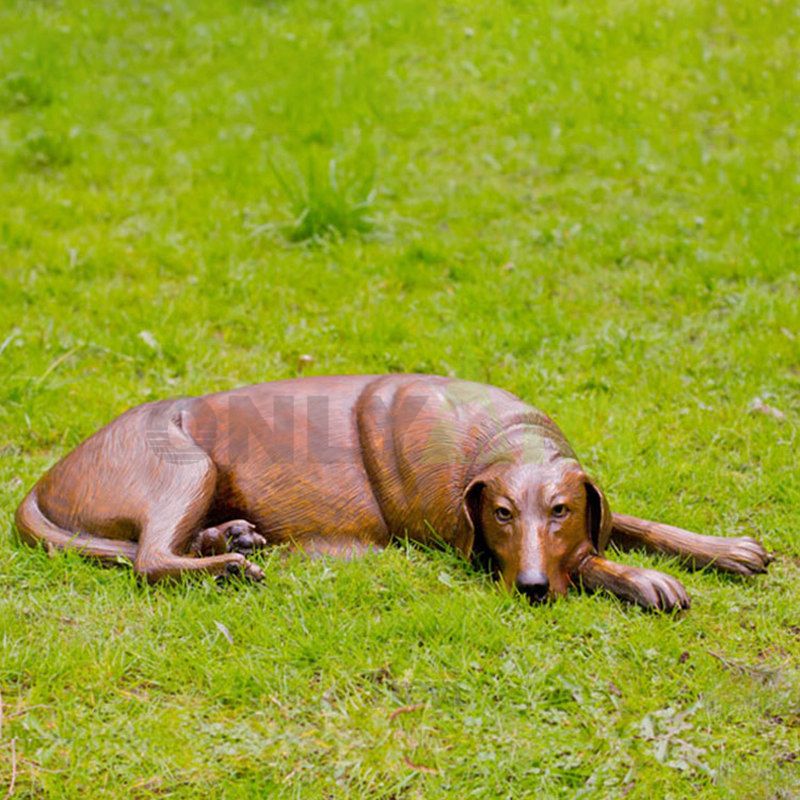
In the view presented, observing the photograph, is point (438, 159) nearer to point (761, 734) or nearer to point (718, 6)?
point (718, 6)

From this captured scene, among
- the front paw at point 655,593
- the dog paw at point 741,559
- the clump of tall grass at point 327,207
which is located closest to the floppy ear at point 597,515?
the front paw at point 655,593

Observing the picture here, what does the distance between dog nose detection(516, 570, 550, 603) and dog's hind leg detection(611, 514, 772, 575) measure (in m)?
0.64

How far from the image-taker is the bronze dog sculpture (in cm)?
413

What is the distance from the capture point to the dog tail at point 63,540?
4.32 m

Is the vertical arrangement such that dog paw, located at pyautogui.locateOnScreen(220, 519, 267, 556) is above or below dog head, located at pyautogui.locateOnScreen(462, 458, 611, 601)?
below

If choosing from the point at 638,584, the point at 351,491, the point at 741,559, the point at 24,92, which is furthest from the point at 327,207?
the point at 638,584

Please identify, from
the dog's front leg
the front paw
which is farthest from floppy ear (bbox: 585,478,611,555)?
the front paw

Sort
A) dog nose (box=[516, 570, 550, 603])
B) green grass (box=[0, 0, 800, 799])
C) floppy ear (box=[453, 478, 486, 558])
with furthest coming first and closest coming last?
floppy ear (box=[453, 478, 486, 558]) < dog nose (box=[516, 570, 550, 603]) < green grass (box=[0, 0, 800, 799])

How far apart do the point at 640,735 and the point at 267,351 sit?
378 centimetres

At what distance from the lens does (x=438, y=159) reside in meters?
9.20

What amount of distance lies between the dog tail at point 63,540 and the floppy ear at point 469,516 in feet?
4.05

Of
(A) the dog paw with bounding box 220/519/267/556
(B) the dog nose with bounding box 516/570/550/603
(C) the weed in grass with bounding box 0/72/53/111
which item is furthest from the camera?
(C) the weed in grass with bounding box 0/72/53/111

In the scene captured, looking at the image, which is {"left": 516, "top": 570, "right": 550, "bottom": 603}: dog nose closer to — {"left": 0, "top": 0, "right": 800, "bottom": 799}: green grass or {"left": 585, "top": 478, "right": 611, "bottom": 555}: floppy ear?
{"left": 0, "top": 0, "right": 800, "bottom": 799}: green grass

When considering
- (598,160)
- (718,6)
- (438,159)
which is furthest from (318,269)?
(718,6)
